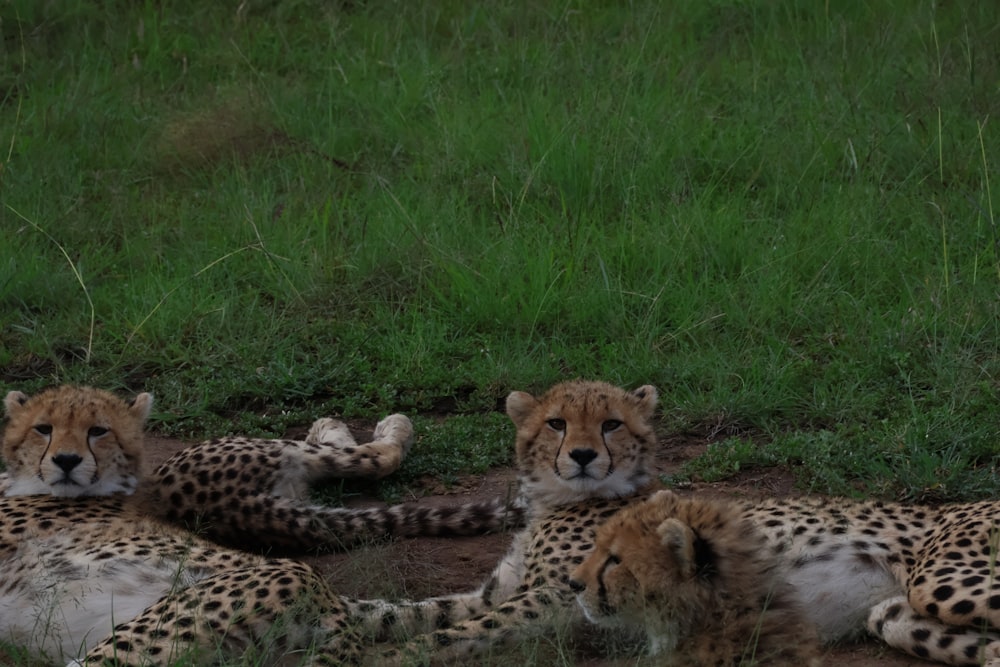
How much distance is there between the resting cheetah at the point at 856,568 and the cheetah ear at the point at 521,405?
2.35ft

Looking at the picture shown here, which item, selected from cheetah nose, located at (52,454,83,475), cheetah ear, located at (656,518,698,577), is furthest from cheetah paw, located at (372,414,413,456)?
cheetah ear, located at (656,518,698,577)

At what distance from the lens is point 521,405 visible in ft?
14.5

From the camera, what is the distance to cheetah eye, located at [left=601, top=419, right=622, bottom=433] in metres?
4.21

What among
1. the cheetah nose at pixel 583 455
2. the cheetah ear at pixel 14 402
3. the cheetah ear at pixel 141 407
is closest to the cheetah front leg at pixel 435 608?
the cheetah nose at pixel 583 455

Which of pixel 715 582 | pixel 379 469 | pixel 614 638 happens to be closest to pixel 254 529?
pixel 379 469

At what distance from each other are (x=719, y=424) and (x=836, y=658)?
5.07ft

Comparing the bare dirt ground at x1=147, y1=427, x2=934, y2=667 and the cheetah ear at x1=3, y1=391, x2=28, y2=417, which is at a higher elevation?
the cheetah ear at x1=3, y1=391, x2=28, y2=417

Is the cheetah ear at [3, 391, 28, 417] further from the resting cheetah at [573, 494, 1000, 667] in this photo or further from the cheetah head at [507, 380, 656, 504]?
the resting cheetah at [573, 494, 1000, 667]

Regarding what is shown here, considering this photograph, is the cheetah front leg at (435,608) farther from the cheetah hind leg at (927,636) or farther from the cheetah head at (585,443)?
the cheetah hind leg at (927,636)

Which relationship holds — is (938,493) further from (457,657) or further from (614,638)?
(457,657)

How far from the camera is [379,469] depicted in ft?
16.3

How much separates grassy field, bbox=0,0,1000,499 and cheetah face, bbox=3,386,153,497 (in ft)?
2.83

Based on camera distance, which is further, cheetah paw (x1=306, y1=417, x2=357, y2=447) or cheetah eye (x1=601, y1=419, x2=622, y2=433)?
cheetah paw (x1=306, y1=417, x2=357, y2=447)

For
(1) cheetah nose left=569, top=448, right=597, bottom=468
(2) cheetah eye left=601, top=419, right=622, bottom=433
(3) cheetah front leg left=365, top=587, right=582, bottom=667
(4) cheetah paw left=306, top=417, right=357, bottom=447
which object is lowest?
(4) cheetah paw left=306, top=417, right=357, bottom=447
